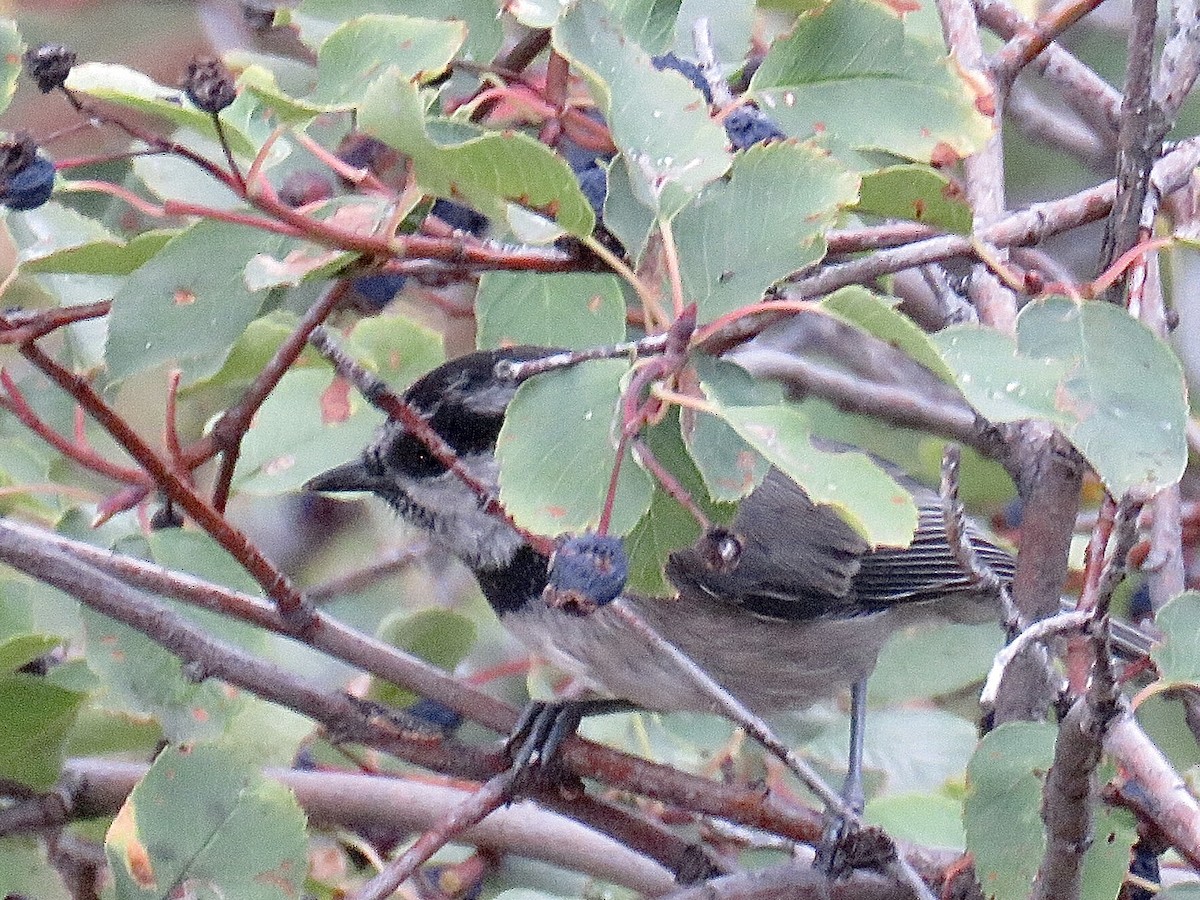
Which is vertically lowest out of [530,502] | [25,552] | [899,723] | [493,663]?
[493,663]

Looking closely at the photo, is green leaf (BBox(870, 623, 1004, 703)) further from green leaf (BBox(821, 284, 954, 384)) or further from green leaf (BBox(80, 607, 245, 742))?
green leaf (BBox(821, 284, 954, 384))

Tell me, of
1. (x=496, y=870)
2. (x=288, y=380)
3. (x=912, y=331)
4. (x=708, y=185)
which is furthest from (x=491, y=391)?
(x=912, y=331)

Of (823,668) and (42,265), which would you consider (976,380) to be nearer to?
(42,265)

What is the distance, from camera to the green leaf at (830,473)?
1570 mm

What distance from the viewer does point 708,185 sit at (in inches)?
71.2

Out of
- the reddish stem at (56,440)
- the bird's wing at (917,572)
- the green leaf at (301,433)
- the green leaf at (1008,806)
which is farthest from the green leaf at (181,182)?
the bird's wing at (917,572)

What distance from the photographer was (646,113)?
178 cm

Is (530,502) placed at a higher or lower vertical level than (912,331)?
lower

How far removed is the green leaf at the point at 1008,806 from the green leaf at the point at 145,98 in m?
1.26

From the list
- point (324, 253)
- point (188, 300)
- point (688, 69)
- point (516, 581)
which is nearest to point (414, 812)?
point (516, 581)

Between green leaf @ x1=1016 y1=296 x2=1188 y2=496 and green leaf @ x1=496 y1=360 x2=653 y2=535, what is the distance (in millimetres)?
473

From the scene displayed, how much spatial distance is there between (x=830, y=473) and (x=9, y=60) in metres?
1.14

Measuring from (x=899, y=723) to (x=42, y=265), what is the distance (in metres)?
2.44

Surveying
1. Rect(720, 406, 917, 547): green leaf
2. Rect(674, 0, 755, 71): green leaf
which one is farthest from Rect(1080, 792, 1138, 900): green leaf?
Rect(674, 0, 755, 71): green leaf
